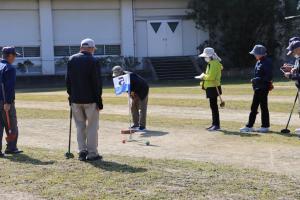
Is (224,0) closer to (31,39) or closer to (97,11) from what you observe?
(97,11)

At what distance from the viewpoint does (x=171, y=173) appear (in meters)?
8.40

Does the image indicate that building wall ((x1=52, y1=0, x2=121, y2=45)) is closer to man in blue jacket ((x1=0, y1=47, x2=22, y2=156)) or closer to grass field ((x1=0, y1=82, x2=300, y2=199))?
grass field ((x1=0, y1=82, x2=300, y2=199))

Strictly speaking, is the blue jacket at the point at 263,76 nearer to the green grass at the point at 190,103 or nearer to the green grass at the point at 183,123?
the green grass at the point at 183,123

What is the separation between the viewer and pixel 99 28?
3984 cm

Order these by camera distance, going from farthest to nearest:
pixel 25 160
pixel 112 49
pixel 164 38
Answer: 1. pixel 164 38
2. pixel 112 49
3. pixel 25 160

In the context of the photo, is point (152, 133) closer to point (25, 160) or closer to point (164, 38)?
point (25, 160)

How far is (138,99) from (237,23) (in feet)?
86.6

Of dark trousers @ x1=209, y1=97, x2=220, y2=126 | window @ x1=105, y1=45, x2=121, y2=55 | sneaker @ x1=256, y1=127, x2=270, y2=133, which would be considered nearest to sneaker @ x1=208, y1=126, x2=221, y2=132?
dark trousers @ x1=209, y1=97, x2=220, y2=126

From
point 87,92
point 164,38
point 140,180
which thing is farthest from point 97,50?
point 140,180

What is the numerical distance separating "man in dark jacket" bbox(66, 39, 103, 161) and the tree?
97.2 feet

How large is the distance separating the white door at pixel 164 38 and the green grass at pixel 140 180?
32.1 metres

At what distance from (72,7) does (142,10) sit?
4938mm

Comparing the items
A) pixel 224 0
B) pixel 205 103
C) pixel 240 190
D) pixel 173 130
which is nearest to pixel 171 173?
pixel 240 190

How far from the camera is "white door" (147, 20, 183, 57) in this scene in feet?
136
